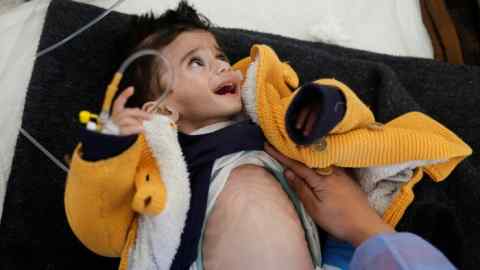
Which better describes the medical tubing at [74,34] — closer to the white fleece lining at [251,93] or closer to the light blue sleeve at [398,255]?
the white fleece lining at [251,93]

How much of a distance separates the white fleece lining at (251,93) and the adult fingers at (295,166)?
8 centimetres

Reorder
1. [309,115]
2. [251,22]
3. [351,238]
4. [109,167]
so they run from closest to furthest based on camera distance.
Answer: [109,167], [309,115], [351,238], [251,22]

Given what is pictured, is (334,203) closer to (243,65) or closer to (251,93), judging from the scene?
(251,93)

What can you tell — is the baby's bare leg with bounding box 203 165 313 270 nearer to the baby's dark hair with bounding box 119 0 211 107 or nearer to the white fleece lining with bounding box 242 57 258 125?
the white fleece lining with bounding box 242 57 258 125

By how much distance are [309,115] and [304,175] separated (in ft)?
0.58

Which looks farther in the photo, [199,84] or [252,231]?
[199,84]

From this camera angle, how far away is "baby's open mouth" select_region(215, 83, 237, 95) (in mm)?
1075

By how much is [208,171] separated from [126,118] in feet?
0.79

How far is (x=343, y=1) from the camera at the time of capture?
1.55 meters

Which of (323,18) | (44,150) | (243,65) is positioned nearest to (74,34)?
(44,150)

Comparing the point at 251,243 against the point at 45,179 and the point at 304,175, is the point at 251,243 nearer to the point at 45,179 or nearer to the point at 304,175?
the point at 304,175

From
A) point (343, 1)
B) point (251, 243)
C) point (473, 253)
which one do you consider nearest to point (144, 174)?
point (251, 243)

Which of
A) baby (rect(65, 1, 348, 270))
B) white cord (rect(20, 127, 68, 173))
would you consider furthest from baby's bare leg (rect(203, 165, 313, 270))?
white cord (rect(20, 127, 68, 173))

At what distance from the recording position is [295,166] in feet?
3.42
